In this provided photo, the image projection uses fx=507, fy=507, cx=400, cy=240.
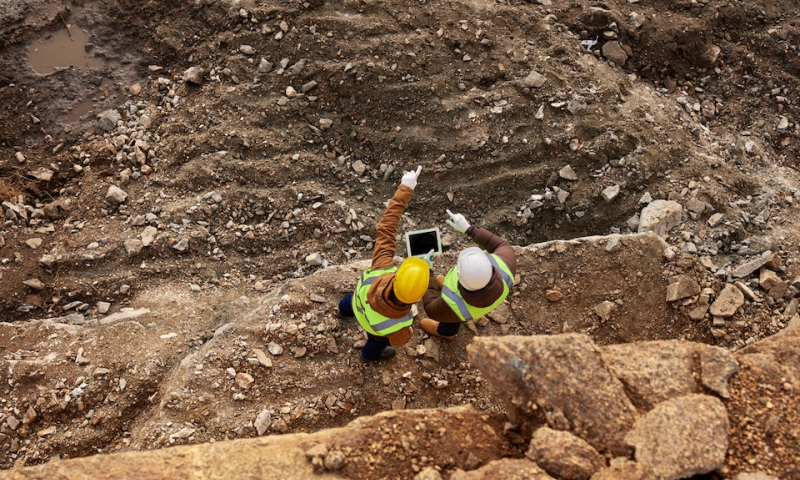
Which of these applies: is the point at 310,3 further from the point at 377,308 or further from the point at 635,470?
the point at 635,470

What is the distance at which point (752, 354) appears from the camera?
9.17ft

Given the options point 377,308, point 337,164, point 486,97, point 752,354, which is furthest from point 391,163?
point 752,354

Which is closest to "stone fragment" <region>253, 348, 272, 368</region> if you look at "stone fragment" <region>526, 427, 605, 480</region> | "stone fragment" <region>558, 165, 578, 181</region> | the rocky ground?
the rocky ground

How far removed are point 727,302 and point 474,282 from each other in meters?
2.17

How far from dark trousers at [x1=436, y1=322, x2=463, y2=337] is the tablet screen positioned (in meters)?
0.56

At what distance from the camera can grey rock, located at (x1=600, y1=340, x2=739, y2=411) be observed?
261 cm

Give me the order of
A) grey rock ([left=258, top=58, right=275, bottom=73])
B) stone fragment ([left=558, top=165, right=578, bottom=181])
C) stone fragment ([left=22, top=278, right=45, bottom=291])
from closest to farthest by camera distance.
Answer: stone fragment ([left=22, top=278, right=45, bottom=291])
stone fragment ([left=558, top=165, right=578, bottom=181])
grey rock ([left=258, top=58, right=275, bottom=73])

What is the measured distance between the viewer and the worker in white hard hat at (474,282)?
9.61 feet

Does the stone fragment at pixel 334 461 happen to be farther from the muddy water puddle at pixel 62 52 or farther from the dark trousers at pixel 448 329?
the muddy water puddle at pixel 62 52

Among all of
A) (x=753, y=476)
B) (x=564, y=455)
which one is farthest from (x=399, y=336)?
(x=753, y=476)

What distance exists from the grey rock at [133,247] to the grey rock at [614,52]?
187 inches

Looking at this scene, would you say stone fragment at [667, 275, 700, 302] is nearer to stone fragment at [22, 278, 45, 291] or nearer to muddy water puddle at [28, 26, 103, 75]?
stone fragment at [22, 278, 45, 291]

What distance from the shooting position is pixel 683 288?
12.6ft

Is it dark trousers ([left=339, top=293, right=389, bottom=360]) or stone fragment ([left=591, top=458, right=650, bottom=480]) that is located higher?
stone fragment ([left=591, top=458, right=650, bottom=480])
